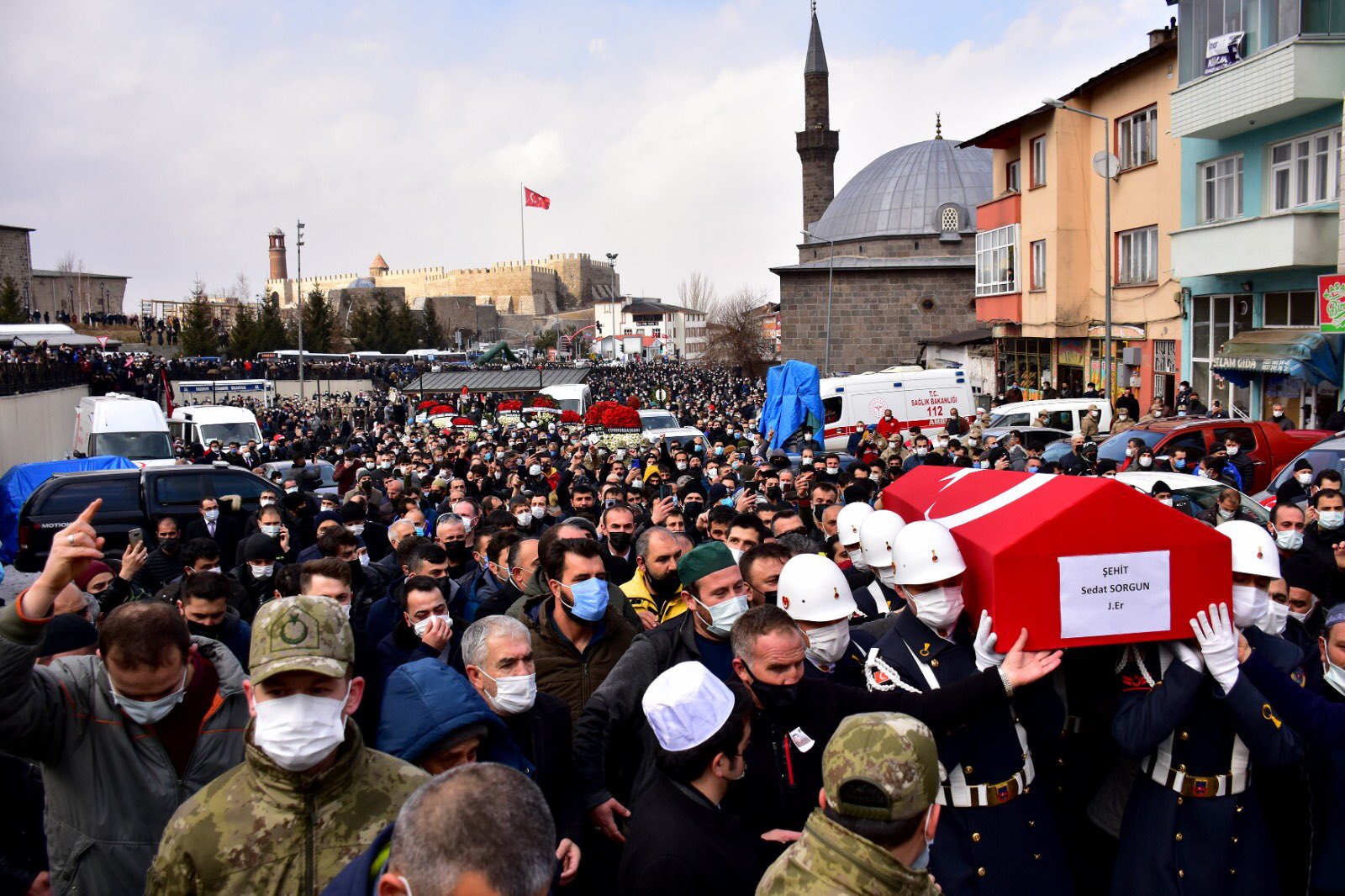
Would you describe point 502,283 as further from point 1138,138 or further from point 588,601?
point 588,601

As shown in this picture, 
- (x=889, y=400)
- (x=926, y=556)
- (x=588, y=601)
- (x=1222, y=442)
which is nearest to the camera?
(x=926, y=556)

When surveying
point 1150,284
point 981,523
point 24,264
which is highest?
point 24,264

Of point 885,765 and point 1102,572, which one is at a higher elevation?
point 1102,572

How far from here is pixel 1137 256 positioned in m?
28.2

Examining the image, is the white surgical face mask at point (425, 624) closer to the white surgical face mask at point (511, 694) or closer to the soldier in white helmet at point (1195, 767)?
the white surgical face mask at point (511, 694)

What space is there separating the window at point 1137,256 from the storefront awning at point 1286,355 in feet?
15.4

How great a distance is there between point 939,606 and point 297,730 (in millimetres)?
2222

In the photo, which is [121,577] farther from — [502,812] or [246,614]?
[502,812]

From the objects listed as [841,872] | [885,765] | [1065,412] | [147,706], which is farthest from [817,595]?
[1065,412]

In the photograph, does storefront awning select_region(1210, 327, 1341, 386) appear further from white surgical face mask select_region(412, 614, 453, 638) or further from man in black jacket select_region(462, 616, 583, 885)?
man in black jacket select_region(462, 616, 583, 885)

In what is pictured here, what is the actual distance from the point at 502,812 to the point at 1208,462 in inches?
527

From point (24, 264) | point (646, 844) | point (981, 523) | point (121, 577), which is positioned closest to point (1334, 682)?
point (981, 523)

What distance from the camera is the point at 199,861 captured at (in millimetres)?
2703

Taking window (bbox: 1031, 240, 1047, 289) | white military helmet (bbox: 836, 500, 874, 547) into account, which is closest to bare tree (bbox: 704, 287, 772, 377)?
window (bbox: 1031, 240, 1047, 289)
